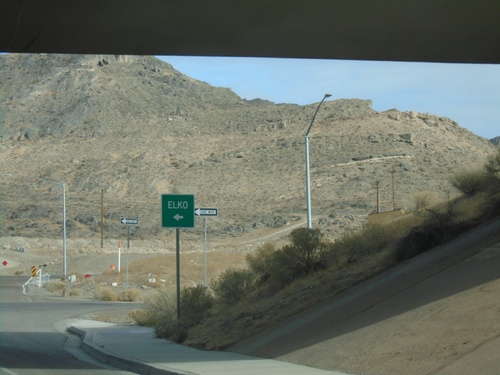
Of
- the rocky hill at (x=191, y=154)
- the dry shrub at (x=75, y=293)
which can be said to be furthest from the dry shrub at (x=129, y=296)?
the rocky hill at (x=191, y=154)

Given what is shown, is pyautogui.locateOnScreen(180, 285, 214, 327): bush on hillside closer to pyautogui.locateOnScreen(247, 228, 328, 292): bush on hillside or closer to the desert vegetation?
the desert vegetation

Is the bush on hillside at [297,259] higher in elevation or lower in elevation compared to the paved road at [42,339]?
higher

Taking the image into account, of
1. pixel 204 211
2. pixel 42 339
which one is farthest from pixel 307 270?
pixel 42 339

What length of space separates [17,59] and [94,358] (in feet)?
435

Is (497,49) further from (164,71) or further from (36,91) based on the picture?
(164,71)

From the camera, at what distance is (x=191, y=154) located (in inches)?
4063

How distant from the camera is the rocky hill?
8444 cm

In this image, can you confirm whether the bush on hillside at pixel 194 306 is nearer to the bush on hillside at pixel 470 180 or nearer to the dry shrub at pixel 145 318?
the dry shrub at pixel 145 318

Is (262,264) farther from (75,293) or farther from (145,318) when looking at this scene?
(75,293)

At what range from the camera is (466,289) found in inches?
508

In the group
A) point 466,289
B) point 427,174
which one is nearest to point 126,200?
point 427,174

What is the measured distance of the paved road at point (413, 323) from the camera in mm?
10836

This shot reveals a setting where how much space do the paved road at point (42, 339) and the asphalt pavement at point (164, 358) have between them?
0.33 metres

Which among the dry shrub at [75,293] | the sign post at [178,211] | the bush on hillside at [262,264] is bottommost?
the dry shrub at [75,293]
